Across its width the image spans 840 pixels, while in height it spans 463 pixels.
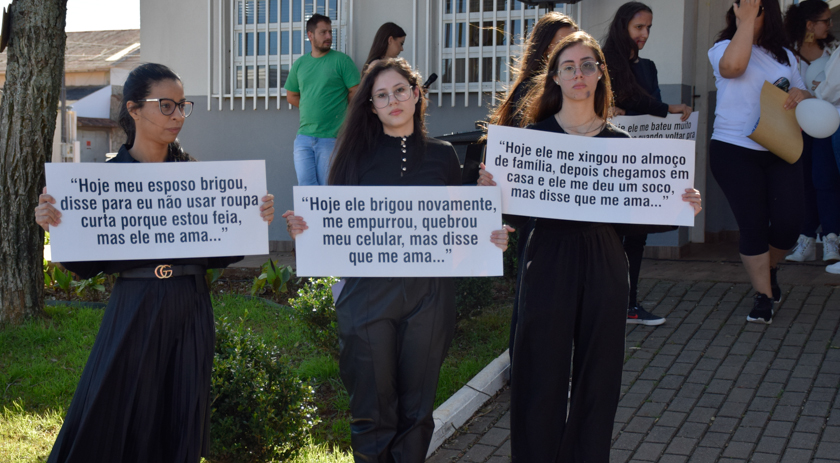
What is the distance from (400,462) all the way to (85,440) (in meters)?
1.20

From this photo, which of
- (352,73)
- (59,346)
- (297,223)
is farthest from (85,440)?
(352,73)

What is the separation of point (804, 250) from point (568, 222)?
5.32 metres

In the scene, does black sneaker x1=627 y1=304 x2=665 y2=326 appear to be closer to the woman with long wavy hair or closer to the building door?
the woman with long wavy hair

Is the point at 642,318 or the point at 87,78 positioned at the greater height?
the point at 87,78

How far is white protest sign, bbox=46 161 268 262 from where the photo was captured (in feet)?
9.73

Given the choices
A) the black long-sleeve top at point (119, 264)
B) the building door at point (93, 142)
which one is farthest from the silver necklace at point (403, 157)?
the building door at point (93, 142)

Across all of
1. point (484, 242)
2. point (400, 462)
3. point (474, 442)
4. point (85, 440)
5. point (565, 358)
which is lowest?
point (474, 442)

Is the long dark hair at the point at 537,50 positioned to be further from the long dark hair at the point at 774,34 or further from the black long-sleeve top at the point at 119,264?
the black long-sleeve top at the point at 119,264

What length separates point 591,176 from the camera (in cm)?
322

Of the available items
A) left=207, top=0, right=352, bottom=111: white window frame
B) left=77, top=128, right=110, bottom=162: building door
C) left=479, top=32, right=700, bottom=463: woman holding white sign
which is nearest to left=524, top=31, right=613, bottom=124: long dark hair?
left=479, top=32, right=700, bottom=463: woman holding white sign

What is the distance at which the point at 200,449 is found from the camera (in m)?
3.07

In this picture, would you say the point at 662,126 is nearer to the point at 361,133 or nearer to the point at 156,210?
the point at 361,133

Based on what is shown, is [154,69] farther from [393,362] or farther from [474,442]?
[474,442]

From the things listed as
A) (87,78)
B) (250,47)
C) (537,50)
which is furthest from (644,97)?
(87,78)
